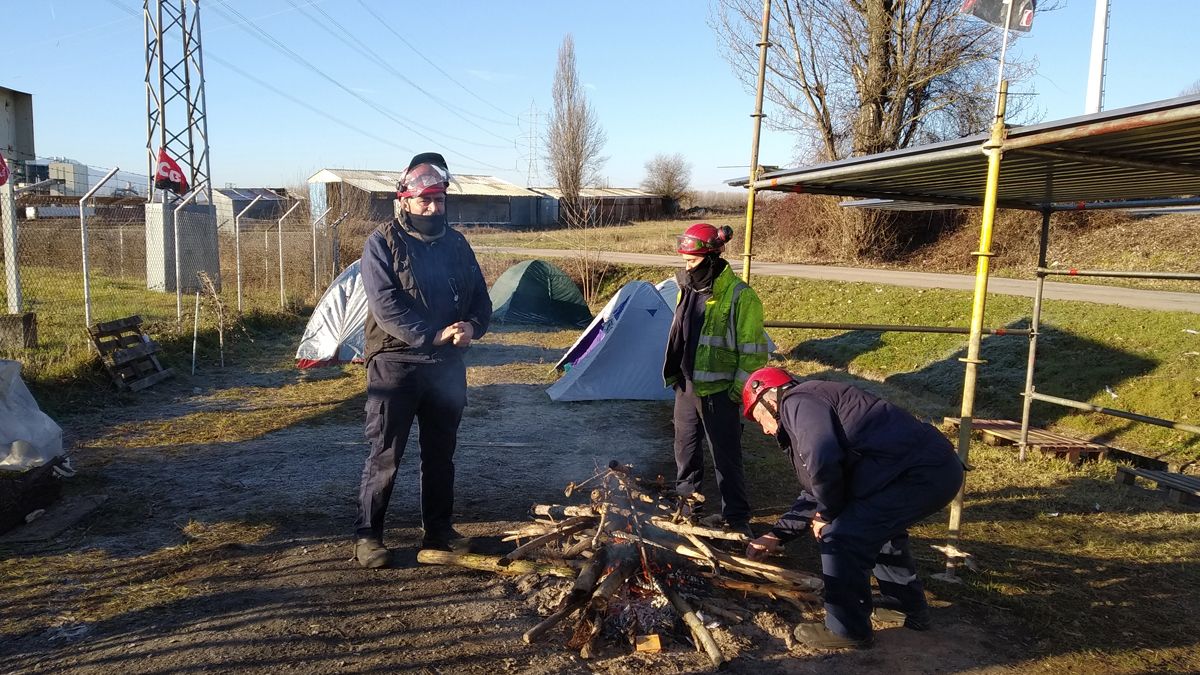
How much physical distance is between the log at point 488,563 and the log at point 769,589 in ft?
2.59

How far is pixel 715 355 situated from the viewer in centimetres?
448

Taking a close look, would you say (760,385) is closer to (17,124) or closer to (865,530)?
(865,530)

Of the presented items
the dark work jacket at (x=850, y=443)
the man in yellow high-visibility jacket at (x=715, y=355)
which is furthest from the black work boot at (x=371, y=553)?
the dark work jacket at (x=850, y=443)

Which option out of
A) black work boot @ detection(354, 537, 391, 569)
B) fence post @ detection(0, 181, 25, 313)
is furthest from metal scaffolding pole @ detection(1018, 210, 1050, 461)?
fence post @ detection(0, 181, 25, 313)

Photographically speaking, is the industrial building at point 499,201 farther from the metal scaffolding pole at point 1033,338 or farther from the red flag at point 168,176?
the metal scaffolding pole at point 1033,338

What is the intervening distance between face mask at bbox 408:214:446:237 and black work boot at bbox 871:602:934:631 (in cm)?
298

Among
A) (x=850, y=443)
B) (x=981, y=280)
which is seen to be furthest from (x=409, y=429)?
(x=981, y=280)

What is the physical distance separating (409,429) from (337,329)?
716cm

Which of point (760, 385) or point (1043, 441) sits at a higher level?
point (760, 385)

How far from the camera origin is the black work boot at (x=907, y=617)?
3.67 metres

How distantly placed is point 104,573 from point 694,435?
3319 mm

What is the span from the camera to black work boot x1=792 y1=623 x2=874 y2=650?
3455 millimetres

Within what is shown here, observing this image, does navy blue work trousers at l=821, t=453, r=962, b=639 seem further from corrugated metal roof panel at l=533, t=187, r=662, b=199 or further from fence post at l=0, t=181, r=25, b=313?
corrugated metal roof panel at l=533, t=187, r=662, b=199

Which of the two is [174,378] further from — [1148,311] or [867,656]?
[1148,311]
